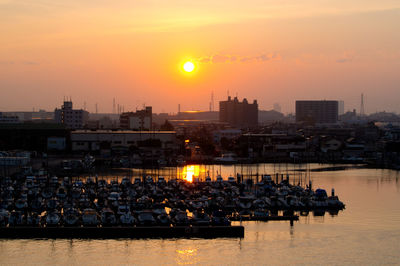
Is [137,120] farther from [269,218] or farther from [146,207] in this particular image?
[269,218]

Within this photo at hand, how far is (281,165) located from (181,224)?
9.99 m

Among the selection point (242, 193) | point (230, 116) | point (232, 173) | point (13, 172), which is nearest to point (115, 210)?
point (242, 193)

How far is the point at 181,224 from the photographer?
796 centimetres

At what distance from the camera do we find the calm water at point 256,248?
272 inches

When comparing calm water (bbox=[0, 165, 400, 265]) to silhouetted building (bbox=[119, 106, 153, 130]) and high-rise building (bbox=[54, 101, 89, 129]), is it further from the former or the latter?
high-rise building (bbox=[54, 101, 89, 129])

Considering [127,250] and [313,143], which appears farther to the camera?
[313,143]

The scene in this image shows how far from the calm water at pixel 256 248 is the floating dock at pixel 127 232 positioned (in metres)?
0.12

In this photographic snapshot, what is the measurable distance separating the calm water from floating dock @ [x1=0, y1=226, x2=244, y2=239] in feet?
0.40

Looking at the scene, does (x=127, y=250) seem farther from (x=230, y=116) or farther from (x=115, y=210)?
(x=230, y=116)

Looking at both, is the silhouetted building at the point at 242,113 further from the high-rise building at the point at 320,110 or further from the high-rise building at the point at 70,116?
the high-rise building at the point at 70,116

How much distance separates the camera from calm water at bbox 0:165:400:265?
22.6 feet

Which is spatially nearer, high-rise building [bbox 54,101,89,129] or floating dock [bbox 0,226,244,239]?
floating dock [bbox 0,226,244,239]

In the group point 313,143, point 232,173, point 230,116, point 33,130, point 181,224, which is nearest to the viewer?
point 181,224

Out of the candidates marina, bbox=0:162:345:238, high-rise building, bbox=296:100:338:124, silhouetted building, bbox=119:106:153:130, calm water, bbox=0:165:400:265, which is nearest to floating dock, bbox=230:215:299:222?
marina, bbox=0:162:345:238
